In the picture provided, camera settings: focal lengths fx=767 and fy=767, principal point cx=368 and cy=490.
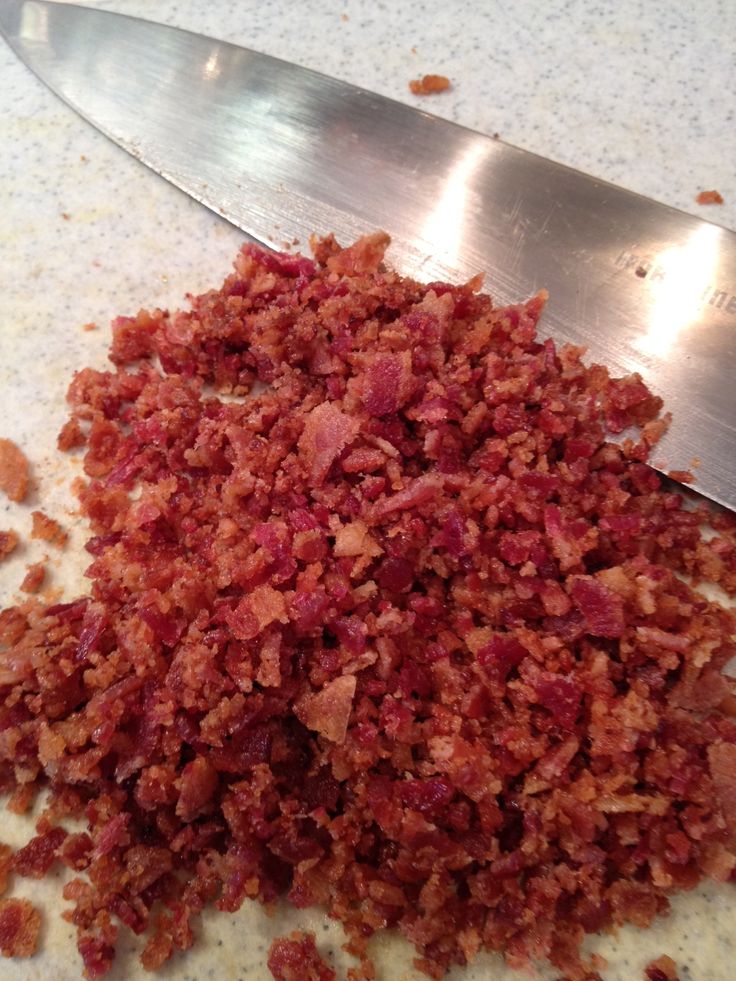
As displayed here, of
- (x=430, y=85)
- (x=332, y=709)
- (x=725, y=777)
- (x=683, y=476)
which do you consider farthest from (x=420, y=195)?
(x=725, y=777)

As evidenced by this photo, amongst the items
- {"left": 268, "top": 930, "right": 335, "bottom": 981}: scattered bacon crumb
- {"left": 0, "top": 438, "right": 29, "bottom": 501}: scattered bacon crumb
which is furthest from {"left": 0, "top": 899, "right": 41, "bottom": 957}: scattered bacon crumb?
{"left": 0, "top": 438, "right": 29, "bottom": 501}: scattered bacon crumb

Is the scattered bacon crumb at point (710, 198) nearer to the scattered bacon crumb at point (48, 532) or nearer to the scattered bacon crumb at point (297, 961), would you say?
the scattered bacon crumb at point (48, 532)

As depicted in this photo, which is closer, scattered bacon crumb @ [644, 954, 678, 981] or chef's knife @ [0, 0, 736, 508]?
scattered bacon crumb @ [644, 954, 678, 981]

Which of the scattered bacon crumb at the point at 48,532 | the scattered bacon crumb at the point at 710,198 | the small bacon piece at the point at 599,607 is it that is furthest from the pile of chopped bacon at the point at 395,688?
the scattered bacon crumb at the point at 710,198

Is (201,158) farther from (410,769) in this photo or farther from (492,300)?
(410,769)

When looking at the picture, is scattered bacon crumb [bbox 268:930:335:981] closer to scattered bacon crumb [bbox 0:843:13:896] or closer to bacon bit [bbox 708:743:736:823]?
scattered bacon crumb [bbox 0:843:13:896]

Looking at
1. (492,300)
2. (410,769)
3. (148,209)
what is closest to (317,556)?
(410,769)

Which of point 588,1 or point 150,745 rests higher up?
point 588,1
